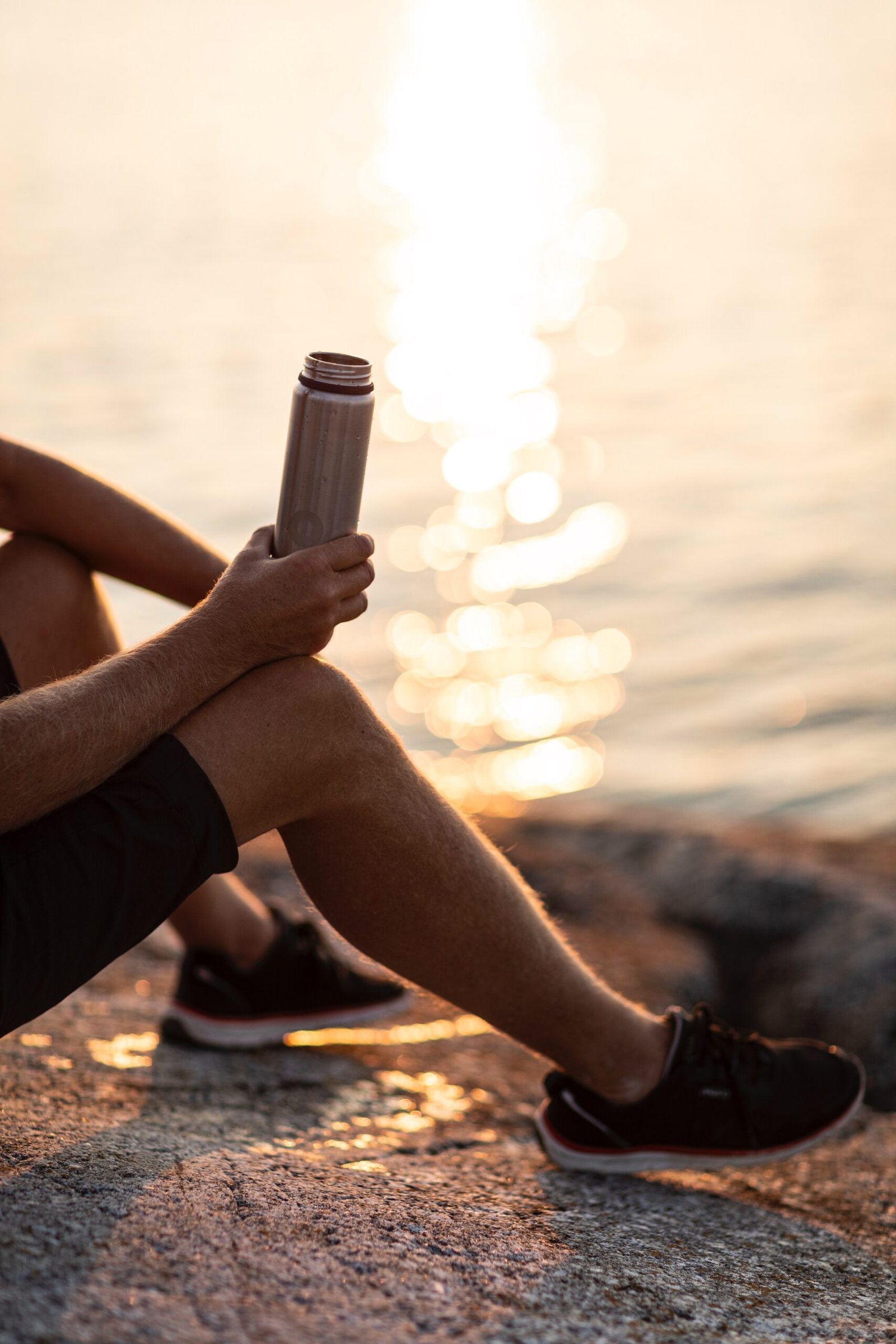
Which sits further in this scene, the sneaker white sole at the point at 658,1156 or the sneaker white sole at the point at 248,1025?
the sneaker white sole at the point at 248,1025

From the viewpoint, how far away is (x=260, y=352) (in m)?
13.9

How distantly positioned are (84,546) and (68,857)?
37.2 inches

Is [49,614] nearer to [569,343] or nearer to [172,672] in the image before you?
[172,672]

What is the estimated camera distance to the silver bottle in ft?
7.30

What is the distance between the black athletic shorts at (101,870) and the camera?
1965 millimetres

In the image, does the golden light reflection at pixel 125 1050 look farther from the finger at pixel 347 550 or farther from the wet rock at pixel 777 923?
the wet rock at pixel 777 923

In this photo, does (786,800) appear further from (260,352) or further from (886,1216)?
(260,352)

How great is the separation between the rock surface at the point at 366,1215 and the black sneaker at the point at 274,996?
69 mm

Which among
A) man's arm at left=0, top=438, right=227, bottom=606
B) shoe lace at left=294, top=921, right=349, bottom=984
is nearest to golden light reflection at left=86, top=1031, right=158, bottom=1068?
shoe lace at left=294, top=921, right=349, bottom=984

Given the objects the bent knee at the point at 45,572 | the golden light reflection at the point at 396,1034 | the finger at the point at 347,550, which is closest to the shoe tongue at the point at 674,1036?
the golden light reflection at the point at 396,1034

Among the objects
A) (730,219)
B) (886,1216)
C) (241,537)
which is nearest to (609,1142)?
(886,1216)

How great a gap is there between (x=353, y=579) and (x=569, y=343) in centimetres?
1242

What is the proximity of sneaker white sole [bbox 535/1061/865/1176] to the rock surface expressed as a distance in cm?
4

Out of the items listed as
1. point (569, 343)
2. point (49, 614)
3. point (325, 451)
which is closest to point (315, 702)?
point (325, 451)
